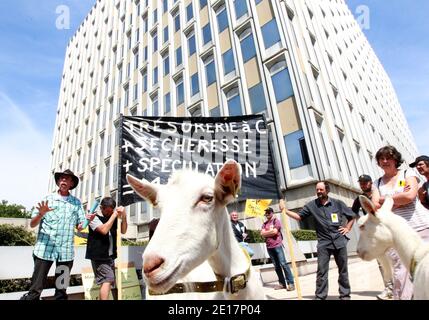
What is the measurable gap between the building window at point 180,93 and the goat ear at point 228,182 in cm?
2415

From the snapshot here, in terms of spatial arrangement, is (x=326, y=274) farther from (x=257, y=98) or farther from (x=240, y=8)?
(x=240, y=8)

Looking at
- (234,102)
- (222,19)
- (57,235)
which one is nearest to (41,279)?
(57,235)

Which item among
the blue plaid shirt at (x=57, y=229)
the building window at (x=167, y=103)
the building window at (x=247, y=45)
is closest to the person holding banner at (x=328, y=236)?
the blue plaid shirt at (x=57, y=229)

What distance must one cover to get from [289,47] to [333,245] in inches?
616

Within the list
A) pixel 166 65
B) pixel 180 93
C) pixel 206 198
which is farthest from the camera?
pixel 166 65

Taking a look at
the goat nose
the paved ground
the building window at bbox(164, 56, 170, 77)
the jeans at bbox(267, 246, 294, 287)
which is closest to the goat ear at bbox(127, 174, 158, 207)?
the goat nose

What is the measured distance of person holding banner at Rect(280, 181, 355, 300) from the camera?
533 cm

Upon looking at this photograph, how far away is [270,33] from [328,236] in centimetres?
1761

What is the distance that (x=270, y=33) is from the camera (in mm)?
19594

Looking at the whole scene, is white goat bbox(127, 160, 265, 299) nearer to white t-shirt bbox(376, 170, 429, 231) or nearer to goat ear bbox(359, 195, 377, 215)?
goat ear bbox(359, 195, 377, 215)

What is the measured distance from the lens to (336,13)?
113 feet

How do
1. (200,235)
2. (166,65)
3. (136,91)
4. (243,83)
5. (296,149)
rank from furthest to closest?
(136,91) < (166,65) < (243,83) < (296,149) < (200,235)
